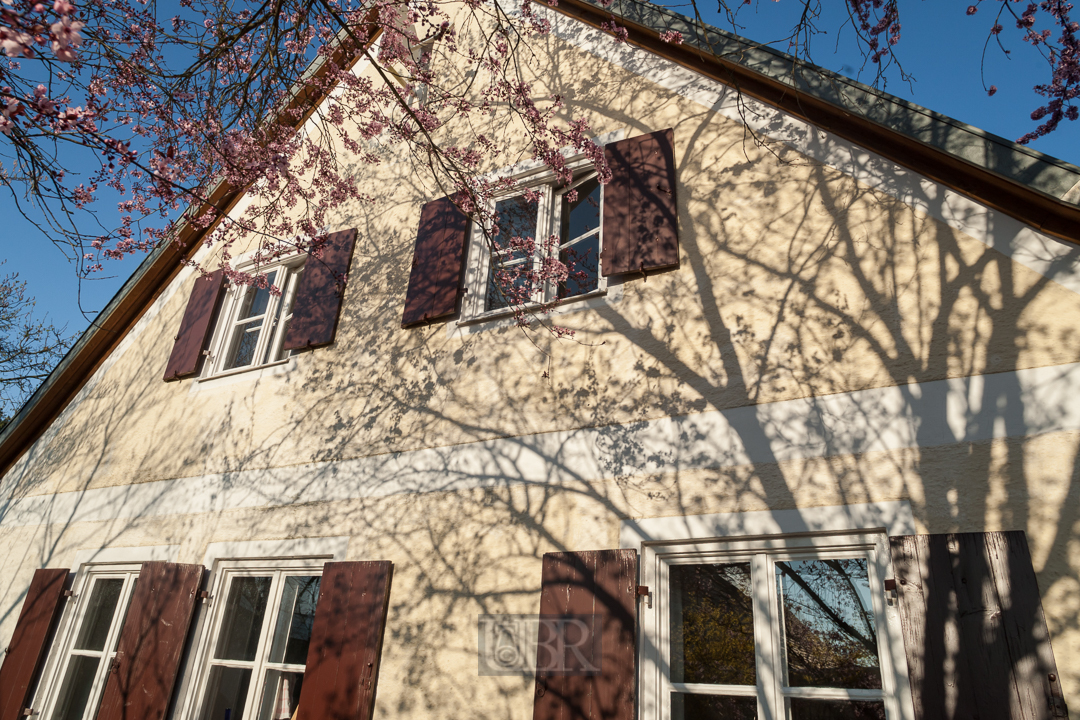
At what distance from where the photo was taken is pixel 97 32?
3.44 meters

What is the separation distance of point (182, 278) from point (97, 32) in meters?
4.34

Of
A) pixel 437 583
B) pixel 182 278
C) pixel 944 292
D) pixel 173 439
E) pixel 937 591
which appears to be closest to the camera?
pixel 937 591

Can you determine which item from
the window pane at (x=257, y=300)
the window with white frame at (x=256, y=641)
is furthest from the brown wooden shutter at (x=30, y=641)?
the window pane at (x=257, y=300)

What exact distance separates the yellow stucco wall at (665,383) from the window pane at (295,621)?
1.20 ft

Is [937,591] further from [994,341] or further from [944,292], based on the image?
[944,292]

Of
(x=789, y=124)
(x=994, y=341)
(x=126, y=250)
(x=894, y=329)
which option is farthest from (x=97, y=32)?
(x=994, y=341)

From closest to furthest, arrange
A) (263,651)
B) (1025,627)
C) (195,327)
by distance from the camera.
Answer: (1025,627)
(263,651)
(195,327)

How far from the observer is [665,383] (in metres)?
3.97

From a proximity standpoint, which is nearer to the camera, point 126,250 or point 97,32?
point 97,32

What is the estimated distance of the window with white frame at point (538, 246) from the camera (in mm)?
4689

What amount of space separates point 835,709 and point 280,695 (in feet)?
11.1

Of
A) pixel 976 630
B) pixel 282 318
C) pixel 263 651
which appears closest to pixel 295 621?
pixel 263 651

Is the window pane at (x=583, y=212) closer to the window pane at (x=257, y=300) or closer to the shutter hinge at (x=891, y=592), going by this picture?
→ the shutter hinge at (x=891, y=592)

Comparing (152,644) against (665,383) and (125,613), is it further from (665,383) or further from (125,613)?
(665,383)
